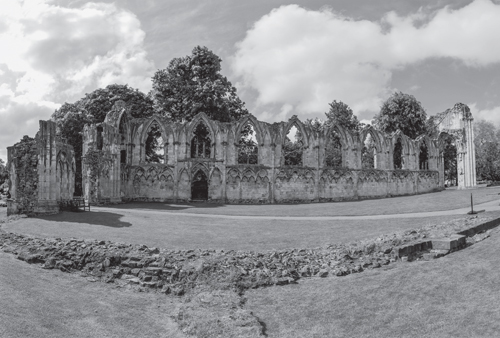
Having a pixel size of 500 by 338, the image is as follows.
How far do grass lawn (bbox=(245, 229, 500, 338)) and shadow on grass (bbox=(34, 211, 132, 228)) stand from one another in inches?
409

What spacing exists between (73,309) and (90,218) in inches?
479

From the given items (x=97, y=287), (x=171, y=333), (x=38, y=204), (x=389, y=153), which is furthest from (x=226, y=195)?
(x=171, y=333)

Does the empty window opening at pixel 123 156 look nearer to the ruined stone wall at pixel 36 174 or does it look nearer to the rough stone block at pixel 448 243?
the ruined stone wall at pixel 36 174

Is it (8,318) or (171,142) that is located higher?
(171,142)

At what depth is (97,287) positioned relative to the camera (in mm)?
9750

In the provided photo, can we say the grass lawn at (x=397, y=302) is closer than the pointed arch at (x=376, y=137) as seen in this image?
Yes

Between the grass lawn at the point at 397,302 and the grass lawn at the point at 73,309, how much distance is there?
2291 mm

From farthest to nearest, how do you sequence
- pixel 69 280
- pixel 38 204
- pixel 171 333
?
pixel 38 204 → pixel 69 280 → pixel 171 333

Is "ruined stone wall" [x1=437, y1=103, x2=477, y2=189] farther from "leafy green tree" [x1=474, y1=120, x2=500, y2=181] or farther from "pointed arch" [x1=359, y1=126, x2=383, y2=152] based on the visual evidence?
"leafy green tree" [x1=474, y1=120, x2=500, y2=181]

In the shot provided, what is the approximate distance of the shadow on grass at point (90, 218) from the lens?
17.4 meters

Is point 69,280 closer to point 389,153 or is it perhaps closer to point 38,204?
point 38,204

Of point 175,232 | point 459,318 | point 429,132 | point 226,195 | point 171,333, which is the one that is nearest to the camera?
point 459,318

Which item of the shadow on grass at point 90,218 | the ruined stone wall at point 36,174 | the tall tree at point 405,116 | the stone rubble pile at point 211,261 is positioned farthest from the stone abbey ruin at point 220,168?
the tall tree at point 405,116

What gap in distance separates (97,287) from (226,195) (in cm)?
2226
